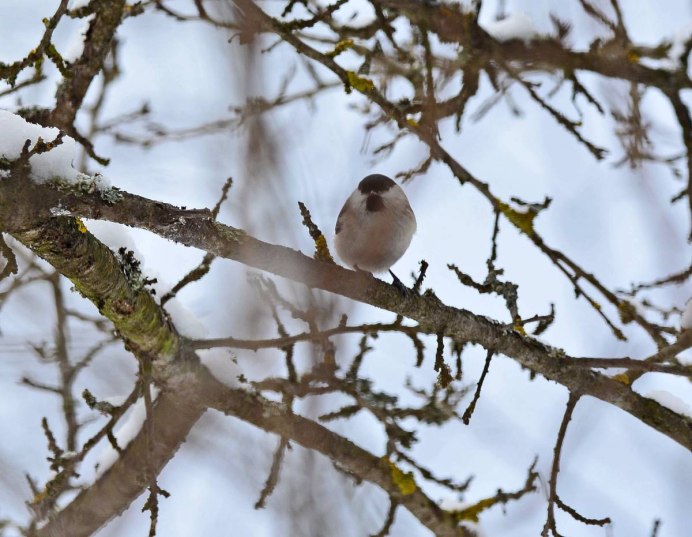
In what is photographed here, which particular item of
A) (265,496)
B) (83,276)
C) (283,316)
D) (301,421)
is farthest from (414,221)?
(83,276)

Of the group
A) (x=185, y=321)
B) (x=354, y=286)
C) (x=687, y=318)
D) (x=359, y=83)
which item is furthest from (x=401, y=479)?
(x=359, y=83)

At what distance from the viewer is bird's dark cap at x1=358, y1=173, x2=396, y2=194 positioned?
3586mm

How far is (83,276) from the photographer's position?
2.04 metres

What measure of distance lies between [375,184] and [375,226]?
28 cm

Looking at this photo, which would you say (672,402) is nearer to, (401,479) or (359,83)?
(401,479)

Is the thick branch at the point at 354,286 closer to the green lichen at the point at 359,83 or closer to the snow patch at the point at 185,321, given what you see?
the snow patch at the point at 185,321

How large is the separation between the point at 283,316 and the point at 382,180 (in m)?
0.95

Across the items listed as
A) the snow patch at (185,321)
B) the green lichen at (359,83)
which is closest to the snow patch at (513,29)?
the green lichen at (359,83)

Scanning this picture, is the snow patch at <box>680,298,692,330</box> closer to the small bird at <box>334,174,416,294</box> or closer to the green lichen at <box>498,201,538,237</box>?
the green lichen at <box>498,201,538,237</box>

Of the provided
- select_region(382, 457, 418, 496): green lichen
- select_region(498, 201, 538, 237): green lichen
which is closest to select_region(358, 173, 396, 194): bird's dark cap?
select_region(498, 201, 538, 237): green lichen

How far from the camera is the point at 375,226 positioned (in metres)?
3.44

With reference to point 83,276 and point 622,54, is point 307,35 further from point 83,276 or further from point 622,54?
point 83,276

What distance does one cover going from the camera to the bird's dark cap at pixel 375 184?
359 cm

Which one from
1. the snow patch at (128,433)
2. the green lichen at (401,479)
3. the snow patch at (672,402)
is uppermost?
the snow patch at (672,402)
